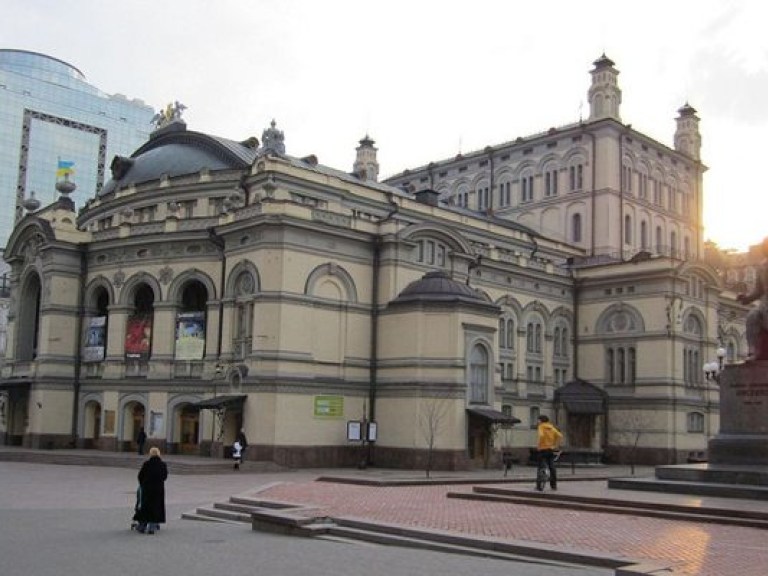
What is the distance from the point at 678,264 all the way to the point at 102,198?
38224 mm

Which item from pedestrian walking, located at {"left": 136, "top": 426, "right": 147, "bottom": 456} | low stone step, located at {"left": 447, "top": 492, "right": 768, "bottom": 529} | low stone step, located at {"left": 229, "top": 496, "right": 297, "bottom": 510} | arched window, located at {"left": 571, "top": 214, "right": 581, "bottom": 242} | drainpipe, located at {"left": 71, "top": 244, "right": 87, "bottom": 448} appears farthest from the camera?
arched window, located at {"left": 571, "top": 214, "right": 581, "bottom": 242}

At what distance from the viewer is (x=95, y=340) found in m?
54.0

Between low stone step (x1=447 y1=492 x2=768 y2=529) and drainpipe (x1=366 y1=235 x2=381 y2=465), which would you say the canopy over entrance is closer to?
drainpipe (x1=366 y1=235 x2=381 y2=465)

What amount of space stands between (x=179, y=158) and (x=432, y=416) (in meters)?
25.4

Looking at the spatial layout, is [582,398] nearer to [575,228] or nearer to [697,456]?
[697,456]

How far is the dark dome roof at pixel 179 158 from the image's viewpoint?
58031mm

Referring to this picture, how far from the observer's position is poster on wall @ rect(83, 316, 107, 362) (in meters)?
53.6

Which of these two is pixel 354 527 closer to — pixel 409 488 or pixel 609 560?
pixel 609 560

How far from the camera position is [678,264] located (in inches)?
2391

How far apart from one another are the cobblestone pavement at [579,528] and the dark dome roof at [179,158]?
3328 cm

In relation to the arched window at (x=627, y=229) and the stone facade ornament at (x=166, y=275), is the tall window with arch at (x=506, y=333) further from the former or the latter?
the stone facade ornament at (x=166, y=275)

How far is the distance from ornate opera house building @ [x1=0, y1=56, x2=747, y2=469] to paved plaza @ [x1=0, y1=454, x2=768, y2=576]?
17614mm

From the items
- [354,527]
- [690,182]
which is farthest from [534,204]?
[354,527]

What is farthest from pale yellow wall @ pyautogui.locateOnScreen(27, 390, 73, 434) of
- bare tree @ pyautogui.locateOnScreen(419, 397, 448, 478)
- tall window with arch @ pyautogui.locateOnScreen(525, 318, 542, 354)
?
tall window with arch @ pyautogui.locateOnScreen(525, 318, 542, 354)
